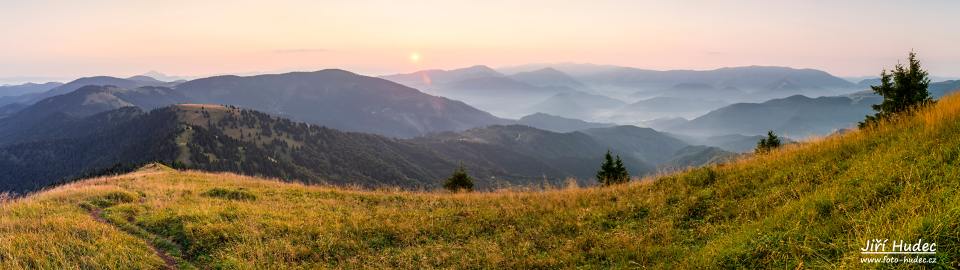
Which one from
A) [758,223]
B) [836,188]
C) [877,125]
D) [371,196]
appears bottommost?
[371,196]

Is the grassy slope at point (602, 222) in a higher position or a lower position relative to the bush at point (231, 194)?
higher

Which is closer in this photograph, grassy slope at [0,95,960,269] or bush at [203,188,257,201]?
grassy slope at [0,95,960,269]

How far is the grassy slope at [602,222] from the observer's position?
629cm

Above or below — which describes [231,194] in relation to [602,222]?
below

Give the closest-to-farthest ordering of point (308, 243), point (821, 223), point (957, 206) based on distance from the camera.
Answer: point (957, 206) < point (821, 223) < point (308, 243)

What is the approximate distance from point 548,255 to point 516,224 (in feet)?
8.90

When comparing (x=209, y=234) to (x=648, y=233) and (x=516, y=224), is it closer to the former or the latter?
(x=516, y=224)

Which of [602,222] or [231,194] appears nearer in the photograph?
[602,222]

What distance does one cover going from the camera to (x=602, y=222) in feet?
36.0

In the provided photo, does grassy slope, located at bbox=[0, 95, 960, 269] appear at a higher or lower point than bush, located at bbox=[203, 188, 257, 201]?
higher

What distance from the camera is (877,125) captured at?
37.7 ft

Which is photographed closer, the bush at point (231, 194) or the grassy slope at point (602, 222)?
the grassy slope at point (602, 222)

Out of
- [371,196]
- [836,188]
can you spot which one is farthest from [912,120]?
[371,196]

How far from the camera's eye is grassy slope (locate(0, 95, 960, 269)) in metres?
6.29
